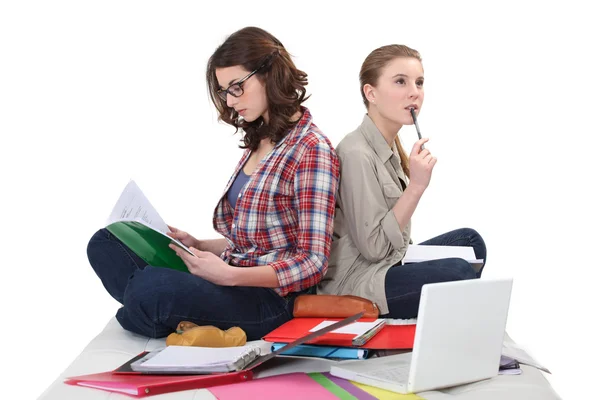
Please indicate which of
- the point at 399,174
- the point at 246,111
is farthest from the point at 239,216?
the point at 399,174

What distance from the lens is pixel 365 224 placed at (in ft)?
10.4

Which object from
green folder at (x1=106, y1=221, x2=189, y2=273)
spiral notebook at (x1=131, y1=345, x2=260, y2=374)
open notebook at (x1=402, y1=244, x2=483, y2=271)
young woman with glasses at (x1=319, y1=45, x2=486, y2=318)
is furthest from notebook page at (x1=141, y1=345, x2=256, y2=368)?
open notebook at (x1=402, y1=244, x2=483, y2=271)

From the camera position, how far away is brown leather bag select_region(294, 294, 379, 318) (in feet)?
10.2

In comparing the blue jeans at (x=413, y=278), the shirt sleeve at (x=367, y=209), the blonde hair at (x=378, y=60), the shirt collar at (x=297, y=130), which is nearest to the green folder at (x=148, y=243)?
the shirt collar at (x=297, y=130)

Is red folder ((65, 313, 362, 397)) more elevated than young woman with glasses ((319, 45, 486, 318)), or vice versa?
young woman with glasses ((319, 45, 486, 318))

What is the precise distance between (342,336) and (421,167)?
2.29 feet

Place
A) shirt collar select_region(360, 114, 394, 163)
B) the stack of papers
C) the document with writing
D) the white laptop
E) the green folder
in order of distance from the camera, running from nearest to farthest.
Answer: the white laptop < the stack of papers < the document with writing < the green folder < shirt collar select_region(360, 114, 394, 163)

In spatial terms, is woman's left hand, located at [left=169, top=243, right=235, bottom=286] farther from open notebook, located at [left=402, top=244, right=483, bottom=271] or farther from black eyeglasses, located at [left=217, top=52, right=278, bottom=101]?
open notebook, located at [left=402, top=244, right=483, bottom=271]

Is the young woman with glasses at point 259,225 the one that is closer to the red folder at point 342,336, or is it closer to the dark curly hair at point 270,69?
the dark curly hair at point 270,69

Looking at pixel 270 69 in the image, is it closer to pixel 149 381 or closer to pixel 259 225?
pixel 259 225

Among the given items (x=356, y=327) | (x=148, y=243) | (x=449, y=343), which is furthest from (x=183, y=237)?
(x=449, y=343)

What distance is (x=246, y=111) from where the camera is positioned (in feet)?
10.5

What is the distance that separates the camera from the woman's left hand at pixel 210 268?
9.95 ft

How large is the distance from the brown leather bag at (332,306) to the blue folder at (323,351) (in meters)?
0.24
